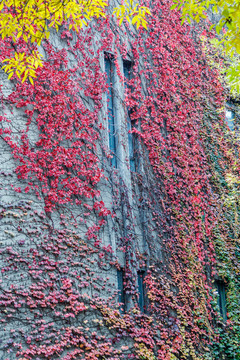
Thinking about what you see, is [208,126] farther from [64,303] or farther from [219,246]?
[64,303]

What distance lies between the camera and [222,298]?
9797mm

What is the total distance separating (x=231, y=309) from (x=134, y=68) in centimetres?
593

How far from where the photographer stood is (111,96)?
822 centimetres

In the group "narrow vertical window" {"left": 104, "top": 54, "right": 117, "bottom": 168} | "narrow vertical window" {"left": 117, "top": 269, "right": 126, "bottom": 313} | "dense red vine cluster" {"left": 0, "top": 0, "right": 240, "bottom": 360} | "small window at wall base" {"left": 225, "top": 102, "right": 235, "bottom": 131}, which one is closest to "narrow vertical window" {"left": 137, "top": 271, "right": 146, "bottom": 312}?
"dense red vine cluster" {"left": 0, "top": 0, "right": 240, "bottom": 360}

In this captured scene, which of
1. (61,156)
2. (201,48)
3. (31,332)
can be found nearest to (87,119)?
(61,156)

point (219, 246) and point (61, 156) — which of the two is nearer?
point (61, 156)

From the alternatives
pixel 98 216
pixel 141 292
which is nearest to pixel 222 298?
pixel 141 292

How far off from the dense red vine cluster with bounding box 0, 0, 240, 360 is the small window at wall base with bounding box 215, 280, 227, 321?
0.41 meters

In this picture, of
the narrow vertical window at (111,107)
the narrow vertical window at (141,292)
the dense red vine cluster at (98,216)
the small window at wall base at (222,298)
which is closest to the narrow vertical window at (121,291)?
the dense red vine cluster at (98,216)

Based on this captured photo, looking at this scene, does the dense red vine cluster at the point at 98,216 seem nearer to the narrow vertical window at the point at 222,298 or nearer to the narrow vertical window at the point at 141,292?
the narrow vertical window at the point at 141,292

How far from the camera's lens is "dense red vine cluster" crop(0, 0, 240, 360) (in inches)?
227

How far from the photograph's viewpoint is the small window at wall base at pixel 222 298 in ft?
31.7

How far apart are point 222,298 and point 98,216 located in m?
4.59

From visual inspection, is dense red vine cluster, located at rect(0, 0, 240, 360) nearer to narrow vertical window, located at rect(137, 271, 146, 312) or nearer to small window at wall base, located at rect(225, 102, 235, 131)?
narrow vertical window, located at rect(137, 271, 146, 312)
